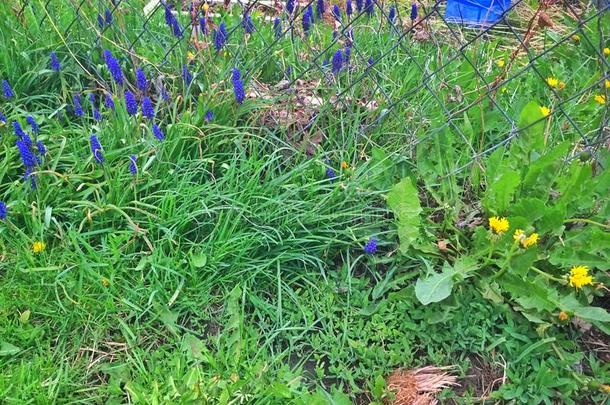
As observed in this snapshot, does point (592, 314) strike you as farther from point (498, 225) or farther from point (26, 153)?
point (26, 153)

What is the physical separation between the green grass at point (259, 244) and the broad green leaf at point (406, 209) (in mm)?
27

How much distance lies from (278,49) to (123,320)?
51.5 inches

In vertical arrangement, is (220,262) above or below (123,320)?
above

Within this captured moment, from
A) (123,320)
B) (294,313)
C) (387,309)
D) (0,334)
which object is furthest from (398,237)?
(0,334)

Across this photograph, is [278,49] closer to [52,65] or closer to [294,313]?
[52,65]

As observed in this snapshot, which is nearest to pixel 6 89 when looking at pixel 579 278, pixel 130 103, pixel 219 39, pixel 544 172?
pixel 130 103

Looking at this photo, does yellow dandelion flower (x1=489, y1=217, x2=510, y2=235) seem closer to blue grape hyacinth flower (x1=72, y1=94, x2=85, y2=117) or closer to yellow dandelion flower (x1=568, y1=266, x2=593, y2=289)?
yellow dandelion flower (x1=568, y1=266, x2=593, y2=289)

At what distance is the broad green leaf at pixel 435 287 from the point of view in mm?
1805

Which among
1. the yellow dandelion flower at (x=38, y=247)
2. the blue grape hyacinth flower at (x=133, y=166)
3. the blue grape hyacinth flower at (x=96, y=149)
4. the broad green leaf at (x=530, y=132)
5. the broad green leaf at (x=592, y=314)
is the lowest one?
the broad green leaf at (x=592, y=314)

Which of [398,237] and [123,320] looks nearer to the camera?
[123,320]

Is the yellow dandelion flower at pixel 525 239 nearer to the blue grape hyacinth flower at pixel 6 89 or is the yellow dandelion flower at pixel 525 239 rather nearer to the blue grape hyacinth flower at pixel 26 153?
the blue grape hyacinth flower at pixel 26 153

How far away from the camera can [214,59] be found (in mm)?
2385

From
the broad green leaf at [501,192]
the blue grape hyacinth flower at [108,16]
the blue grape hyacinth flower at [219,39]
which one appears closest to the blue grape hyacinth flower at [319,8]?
the blue grape hyacinth flower at [219,39]

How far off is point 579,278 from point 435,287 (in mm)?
403
